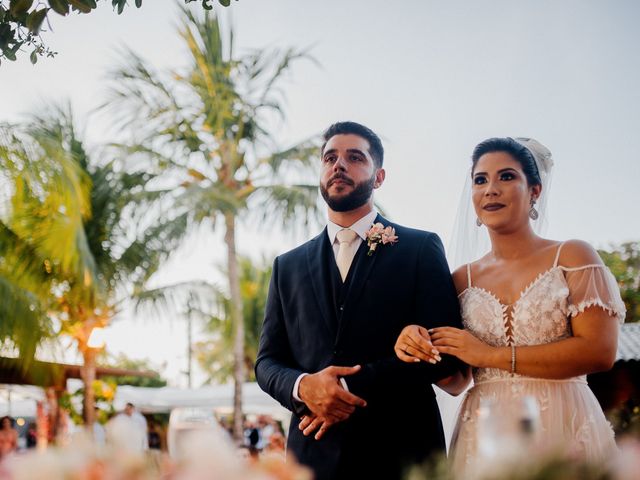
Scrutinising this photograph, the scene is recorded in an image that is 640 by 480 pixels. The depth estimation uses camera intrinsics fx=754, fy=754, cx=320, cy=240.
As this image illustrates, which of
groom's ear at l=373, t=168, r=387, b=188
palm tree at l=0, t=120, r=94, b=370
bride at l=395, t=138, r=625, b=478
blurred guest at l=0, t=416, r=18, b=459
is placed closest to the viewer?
bride at l=395, t=138, r=625, b=478

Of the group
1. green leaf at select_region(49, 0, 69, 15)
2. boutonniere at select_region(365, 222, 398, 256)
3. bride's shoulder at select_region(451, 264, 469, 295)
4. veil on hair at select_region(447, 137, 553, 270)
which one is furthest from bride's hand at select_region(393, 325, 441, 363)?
green leaf at select_region(49, 0, 69, 15)

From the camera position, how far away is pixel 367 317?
2947mm

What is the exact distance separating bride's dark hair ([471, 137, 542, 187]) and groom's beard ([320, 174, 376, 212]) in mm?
488

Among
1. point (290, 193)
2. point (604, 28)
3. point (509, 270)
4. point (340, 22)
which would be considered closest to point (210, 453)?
point (509, 270)

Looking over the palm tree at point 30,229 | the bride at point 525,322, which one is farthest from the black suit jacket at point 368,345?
the palm tree at point 30,229

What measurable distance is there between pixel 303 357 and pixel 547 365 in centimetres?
95

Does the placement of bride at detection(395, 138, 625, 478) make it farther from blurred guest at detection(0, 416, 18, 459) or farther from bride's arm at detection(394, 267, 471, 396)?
blurred guest at detection(0, 416, 18, 459)

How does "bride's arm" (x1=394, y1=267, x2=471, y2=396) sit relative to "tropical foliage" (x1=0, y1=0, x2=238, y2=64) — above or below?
below

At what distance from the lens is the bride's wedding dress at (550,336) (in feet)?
9.34

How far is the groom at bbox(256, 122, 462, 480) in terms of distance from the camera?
277 centimetres

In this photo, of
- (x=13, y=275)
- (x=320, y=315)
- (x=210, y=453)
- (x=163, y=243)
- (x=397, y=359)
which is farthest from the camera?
(x=163, y=243)

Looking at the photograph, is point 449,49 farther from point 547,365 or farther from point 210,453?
point 210,453

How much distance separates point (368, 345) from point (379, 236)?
0.47 m

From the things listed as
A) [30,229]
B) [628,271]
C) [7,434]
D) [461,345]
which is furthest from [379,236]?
[628,271]
